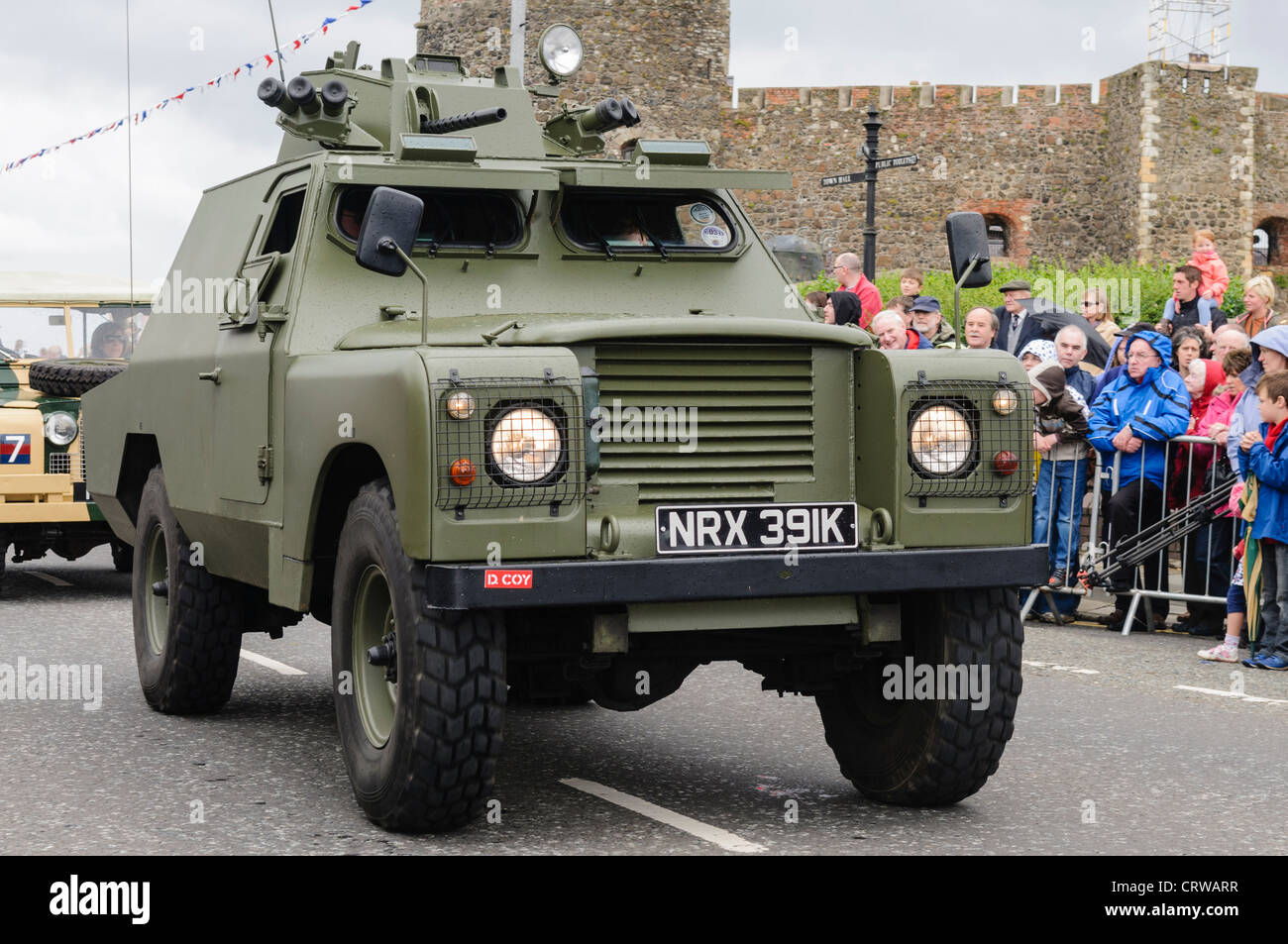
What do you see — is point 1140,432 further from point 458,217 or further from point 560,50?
point 458,217

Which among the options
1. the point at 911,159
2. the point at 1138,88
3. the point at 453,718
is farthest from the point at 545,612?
the point at 1138,88

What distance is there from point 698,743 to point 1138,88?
41.8 meters

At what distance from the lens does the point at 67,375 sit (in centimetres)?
1273

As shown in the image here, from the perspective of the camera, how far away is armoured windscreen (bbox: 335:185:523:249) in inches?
277

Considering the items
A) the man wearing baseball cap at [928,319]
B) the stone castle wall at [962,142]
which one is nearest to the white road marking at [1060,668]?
the man wearing baseball cap at [928,319]

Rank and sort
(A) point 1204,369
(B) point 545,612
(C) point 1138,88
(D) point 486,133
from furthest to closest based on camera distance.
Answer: (C) point 1138,88 < (A) point 1204,369 < (D) point 486,133 < (B) point 545,612

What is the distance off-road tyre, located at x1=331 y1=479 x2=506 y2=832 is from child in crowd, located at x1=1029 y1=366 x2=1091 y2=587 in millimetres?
7388

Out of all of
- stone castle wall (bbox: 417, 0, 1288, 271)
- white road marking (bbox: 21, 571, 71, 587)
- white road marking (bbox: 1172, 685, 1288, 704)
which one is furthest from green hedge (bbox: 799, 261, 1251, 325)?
white road marking (bbox: 1172, 685, 1288, 704)

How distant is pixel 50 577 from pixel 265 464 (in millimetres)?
8804

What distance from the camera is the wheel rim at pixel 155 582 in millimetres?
8375

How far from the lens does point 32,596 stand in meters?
13.2

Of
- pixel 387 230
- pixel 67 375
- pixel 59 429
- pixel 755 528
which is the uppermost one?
pixel 387 230

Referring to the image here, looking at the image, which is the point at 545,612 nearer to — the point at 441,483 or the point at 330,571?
the point at 441,483

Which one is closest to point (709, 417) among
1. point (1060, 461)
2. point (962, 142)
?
point (1060, 461)
